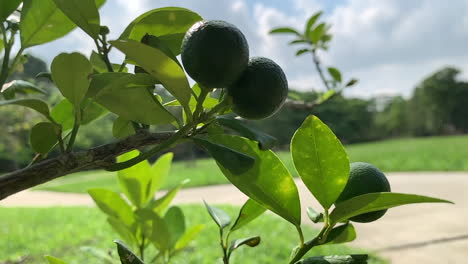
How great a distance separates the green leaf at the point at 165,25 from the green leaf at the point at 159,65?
0.11 metres

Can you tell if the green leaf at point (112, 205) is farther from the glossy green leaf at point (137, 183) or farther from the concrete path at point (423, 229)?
the concrete path at point (423, 229)

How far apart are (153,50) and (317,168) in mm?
184

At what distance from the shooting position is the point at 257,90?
14.3 inches

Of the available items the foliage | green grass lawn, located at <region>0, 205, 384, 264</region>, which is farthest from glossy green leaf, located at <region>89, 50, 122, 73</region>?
green grass lawn, located at <region>0, 205, 384, 264</region>

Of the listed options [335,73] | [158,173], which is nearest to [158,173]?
[158,173]

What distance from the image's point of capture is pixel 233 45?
0.34 metres

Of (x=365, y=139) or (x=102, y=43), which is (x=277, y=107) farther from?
(x=365, y=139)

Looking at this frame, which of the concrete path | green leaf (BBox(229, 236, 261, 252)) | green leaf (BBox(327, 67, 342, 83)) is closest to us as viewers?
green leaf (BBox(229, 236, 261, 252))

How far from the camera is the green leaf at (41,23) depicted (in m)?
0.52

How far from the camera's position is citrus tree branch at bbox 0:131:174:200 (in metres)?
0.34

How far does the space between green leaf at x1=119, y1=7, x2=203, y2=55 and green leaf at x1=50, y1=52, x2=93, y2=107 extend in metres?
0.06

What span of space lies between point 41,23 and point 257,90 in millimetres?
338

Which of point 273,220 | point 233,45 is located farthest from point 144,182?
point 273,220

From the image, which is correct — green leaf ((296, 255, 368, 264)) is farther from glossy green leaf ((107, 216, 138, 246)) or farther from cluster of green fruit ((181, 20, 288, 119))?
glossy green leaf ((107, 216, 138, 246))
